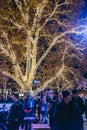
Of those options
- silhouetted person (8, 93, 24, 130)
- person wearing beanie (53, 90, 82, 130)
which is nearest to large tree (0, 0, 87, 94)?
silhouetted person (8, 93, 24, 130)

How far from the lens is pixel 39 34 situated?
3731 centimetres

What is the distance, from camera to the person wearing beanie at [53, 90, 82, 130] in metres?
9.27

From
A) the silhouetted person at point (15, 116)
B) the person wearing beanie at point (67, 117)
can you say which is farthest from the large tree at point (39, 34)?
the person wearing beanie at point (67, 117)

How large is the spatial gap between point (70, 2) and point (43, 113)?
14088 millimetres

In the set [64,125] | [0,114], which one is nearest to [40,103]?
[0,114]

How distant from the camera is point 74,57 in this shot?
1567 inches

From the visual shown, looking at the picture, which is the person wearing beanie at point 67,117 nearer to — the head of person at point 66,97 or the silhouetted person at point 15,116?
the head of person at point 66,97

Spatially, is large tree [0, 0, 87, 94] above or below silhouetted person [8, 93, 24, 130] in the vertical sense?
above

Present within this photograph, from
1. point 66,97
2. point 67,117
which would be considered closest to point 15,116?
point 67,117

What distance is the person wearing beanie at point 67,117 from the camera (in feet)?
30.4

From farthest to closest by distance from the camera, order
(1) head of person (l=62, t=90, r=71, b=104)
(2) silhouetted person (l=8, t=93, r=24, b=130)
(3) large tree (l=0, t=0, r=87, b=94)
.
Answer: (3) large tree (l=0, t=0, r=87, b=94) → (2) silhouetted person (l=8, t=93, r=24, b=130) → (1) head of person (l=62, t=90, r=71, b=104)

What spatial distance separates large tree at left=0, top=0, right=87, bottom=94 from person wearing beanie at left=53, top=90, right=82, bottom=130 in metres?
26.7

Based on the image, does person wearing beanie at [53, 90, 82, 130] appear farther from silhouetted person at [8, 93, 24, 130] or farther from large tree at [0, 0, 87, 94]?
large tree at [0, 0, 87, 94]

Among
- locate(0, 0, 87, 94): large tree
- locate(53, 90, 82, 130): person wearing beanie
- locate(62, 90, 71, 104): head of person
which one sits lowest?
locate(53, 90, 82, 130): person wearing beanie
